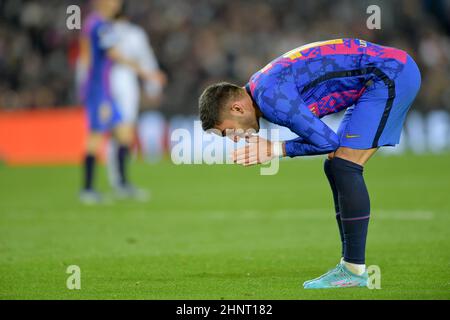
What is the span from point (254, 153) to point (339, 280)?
1154 mm

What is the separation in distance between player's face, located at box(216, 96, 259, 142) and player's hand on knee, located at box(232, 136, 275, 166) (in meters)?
0.10

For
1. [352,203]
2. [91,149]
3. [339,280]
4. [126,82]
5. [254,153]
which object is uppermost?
[126,82]

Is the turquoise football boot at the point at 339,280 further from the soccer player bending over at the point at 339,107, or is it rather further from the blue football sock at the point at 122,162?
the blue football sock at the point at 122,162

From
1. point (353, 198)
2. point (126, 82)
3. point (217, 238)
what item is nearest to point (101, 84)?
point (126, 82)

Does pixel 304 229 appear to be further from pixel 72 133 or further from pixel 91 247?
pixel 72 133

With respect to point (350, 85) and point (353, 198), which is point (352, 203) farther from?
point (350, 85)

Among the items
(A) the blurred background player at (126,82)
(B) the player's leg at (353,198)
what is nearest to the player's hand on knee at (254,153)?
(B) the player's leg at (353,198)

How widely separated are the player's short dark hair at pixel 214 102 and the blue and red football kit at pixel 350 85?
0.51 feet

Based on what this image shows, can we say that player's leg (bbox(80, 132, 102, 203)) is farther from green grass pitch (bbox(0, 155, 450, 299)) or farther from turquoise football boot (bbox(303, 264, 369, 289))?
turquoise football boot (bbox(303, 264, 369, 289))

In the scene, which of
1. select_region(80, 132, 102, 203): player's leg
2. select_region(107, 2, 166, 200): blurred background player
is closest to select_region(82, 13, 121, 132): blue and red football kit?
select_region(107, 2, 166, 200): blurred background player

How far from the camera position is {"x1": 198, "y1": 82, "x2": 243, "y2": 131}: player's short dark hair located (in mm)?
6250

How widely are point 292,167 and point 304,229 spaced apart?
31.3 feet

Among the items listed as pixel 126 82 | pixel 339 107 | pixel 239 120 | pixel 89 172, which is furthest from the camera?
pixel 126 82

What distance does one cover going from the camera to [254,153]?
20.3ft
